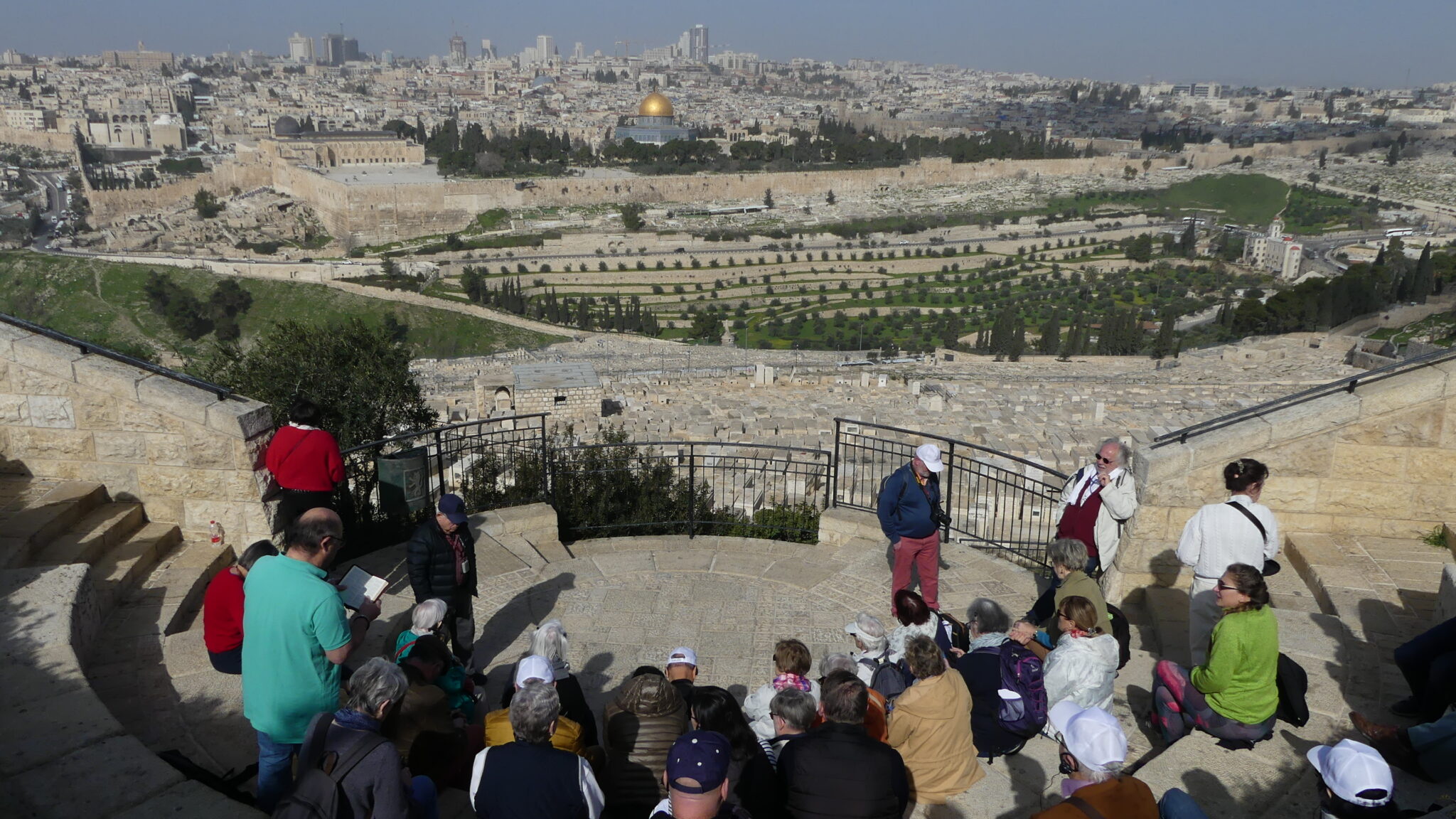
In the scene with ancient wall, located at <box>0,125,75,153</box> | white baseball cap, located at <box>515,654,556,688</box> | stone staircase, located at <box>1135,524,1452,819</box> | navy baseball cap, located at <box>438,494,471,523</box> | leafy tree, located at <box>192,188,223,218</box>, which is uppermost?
ancient wall, located at <box>0,125,75,153</box>

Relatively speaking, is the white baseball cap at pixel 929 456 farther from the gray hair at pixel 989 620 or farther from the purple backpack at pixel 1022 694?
the purple backpack at pixel 1022 694

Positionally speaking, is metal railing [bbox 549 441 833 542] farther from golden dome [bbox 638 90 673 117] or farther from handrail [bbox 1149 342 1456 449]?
golden dome [bbox 638 90 673 117]

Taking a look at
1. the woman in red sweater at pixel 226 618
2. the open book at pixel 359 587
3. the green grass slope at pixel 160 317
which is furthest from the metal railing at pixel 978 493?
the green grass slope at pixel 160 317

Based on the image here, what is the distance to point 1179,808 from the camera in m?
2.55

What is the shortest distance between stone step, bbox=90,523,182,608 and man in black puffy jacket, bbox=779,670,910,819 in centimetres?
306

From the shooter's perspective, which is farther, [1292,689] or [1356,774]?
[1292,689]

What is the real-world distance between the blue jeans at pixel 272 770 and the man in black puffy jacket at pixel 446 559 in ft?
3.06

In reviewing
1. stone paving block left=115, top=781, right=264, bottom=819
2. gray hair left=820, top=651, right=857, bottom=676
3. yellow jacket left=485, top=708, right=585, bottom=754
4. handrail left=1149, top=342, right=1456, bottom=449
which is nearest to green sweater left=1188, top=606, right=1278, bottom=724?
gray hair left=820, top=651, right=857, bottom=676

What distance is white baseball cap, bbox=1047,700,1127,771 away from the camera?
2.51 metres

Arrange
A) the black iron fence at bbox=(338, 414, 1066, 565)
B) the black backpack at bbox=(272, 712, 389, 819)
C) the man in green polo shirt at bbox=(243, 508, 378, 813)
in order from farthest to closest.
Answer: the black iron fence at bbox=(338, 414, 1066, 565) < the man in green polo shirt at bbox=(243, 508, 378, 813) < the black backpack at bbox=(272, 712, 389, 819)

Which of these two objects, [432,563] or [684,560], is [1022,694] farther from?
[684,560]

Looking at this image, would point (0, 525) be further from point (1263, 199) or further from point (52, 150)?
point (52, 150)

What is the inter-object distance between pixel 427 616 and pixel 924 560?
7.55 feet

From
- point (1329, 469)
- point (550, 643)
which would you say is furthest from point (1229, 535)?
point (550, 643)
